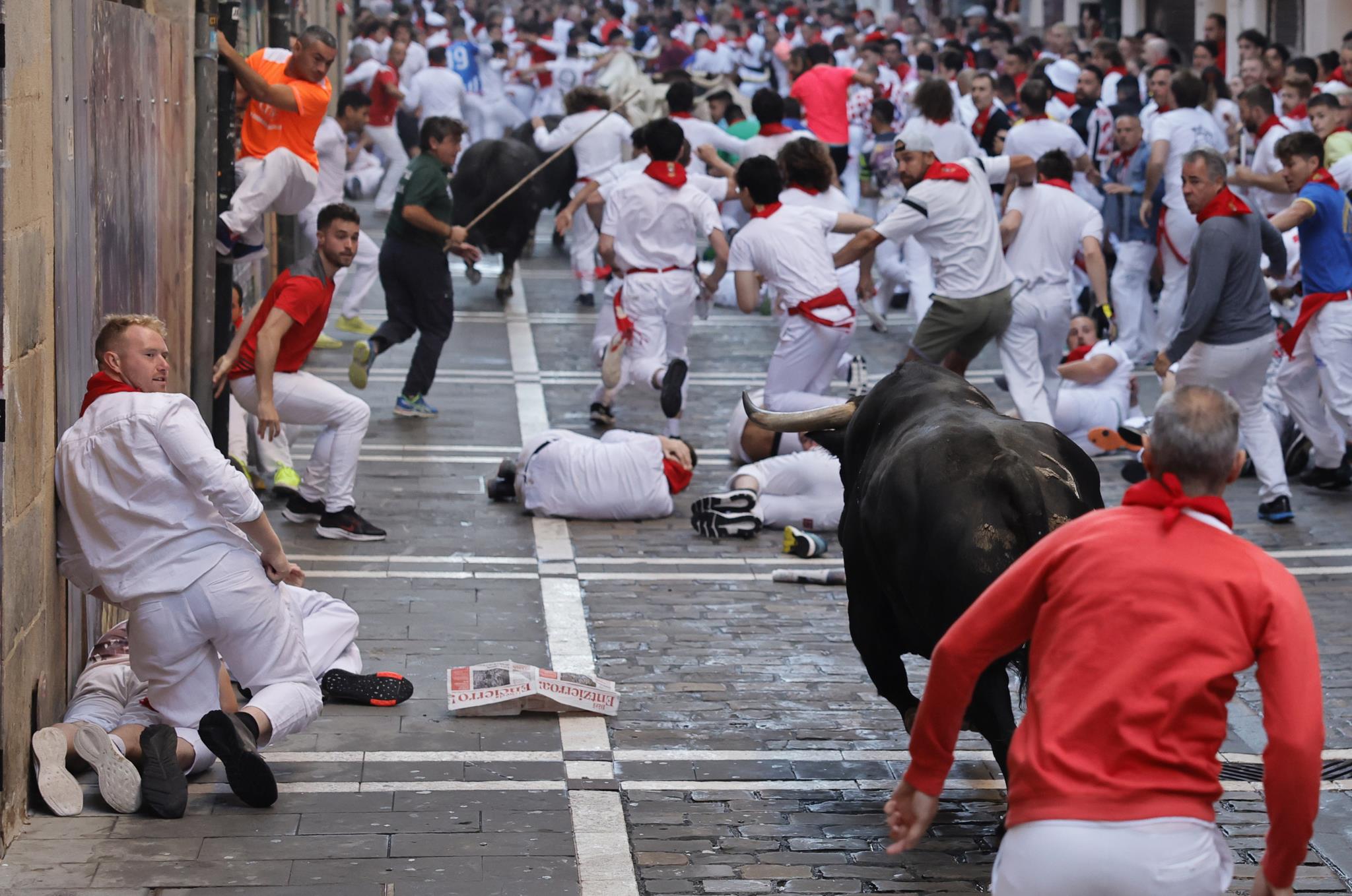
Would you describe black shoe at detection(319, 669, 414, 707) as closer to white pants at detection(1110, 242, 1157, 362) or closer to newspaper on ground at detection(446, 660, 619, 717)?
newspaper on ground at detection(446, 660, 619, 717)

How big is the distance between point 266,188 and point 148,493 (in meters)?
4.94

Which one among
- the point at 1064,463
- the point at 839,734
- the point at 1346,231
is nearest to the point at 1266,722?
the point at 1064,463

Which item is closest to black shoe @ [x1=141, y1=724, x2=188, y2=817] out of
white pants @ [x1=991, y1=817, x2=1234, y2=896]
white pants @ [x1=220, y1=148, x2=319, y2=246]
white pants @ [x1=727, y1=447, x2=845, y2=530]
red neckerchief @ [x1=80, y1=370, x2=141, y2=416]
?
red neckerchief @ [x1=80, y1=370, x2=141, y2=416]

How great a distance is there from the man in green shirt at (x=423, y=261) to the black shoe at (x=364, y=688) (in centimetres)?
578

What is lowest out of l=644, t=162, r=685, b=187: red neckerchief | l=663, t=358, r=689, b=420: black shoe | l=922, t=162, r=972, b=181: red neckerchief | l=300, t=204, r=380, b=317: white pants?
l=663, t=358, r=689, b=420: black shoe

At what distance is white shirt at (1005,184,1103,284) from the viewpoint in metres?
12.4

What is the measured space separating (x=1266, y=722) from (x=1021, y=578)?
0.58 m

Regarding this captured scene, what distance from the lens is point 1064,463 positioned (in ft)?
19.1

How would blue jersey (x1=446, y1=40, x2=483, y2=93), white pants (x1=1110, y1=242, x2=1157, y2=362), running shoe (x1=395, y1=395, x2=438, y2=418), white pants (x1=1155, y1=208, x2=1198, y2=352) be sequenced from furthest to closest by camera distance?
blue jersey (x1=446, y1=40, x2=483, y2=93) → white pants (x1=1110, y1=242, x2=1157, y2=362) → white pants (x1=1155, y1=208, x2=1198, y2=352) → running shoe (x1=395, y1=395, x2=438, y2=418)

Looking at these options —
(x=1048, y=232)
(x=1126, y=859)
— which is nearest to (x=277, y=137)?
(x=1048, y=232)

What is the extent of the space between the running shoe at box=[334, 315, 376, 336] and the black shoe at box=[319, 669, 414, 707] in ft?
31.0

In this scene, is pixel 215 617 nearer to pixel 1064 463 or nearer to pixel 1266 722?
pixel 1064 463

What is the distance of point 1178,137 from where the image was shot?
588 inches

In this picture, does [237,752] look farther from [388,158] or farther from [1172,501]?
[388,158]
